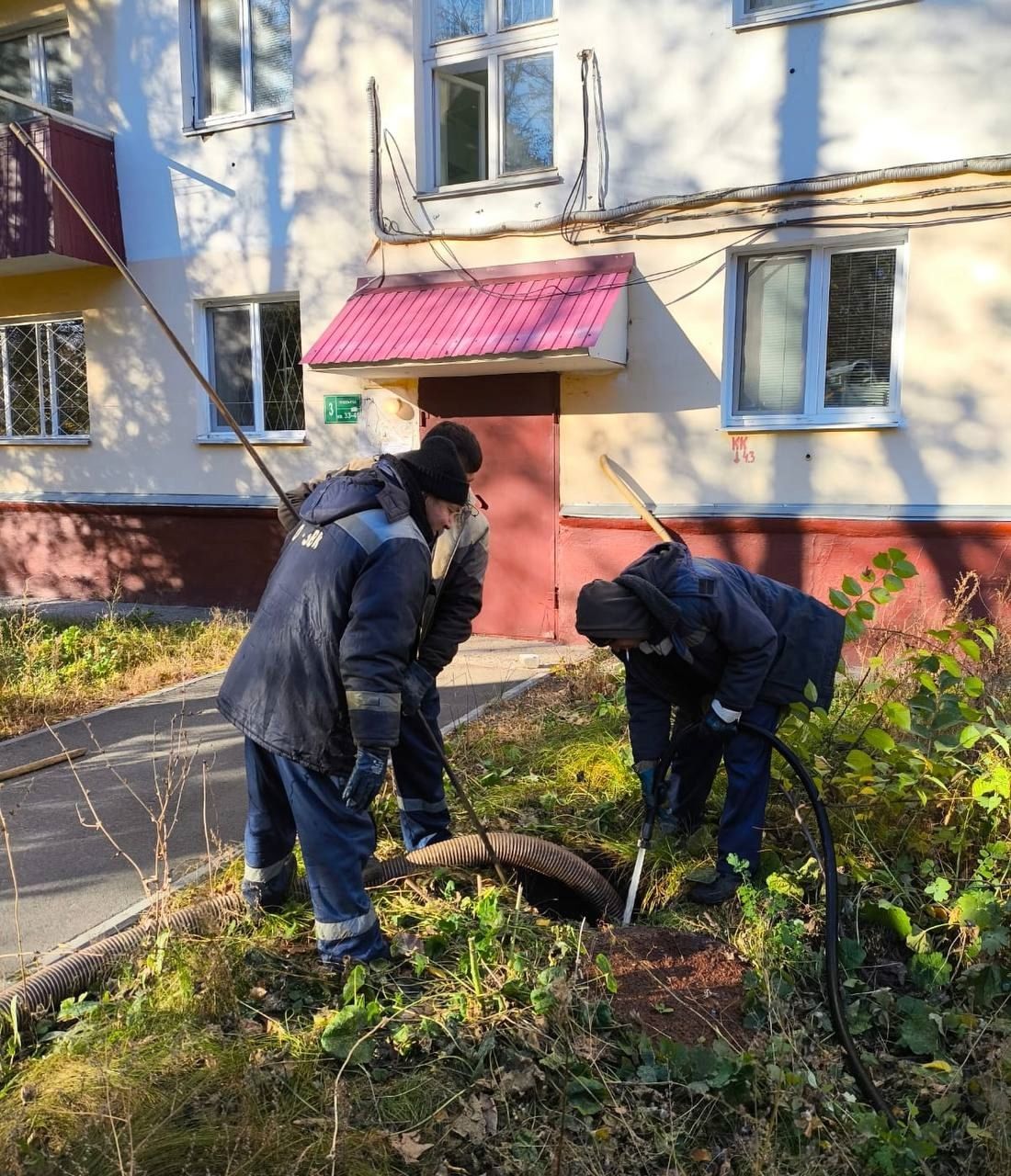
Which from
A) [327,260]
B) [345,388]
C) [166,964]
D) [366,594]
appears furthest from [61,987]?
[327,260]

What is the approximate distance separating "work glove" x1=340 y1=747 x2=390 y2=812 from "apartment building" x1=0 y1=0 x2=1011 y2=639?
4.59 meters

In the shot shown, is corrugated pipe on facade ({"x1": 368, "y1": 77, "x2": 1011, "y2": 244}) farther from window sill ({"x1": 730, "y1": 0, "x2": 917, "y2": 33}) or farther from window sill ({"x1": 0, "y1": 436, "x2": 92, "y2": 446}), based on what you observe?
window sill ({"x1": 0, "y1": 436, "x2": 92, "y2": 446})

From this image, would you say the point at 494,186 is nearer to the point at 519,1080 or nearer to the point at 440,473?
the point at 440,473

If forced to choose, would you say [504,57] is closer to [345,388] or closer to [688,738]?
[345,388]

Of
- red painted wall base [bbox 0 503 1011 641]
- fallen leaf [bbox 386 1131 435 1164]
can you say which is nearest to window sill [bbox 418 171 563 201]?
red painted wall base [bbox 0 503 1011 641]

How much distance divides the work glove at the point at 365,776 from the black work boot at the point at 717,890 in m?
1.41

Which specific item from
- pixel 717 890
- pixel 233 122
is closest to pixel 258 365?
pixel 233 122

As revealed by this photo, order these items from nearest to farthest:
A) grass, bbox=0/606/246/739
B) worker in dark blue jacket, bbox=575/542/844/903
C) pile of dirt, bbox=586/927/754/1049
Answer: pile of dirt, bbox=586/927/754/1049 < worker in dark blue jacket, bbox=575/542/844/903 < grass, bbox=0/606/246/739

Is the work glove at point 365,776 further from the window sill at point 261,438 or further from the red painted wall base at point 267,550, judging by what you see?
the window sill at point 261,438

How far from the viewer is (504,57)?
315 inches

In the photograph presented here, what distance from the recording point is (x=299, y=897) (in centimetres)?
338

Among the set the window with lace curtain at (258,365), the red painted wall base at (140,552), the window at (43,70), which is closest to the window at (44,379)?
the red painted wall base at (140,552)

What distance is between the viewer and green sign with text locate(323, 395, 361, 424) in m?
8.67

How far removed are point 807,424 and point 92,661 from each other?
5685 mm
